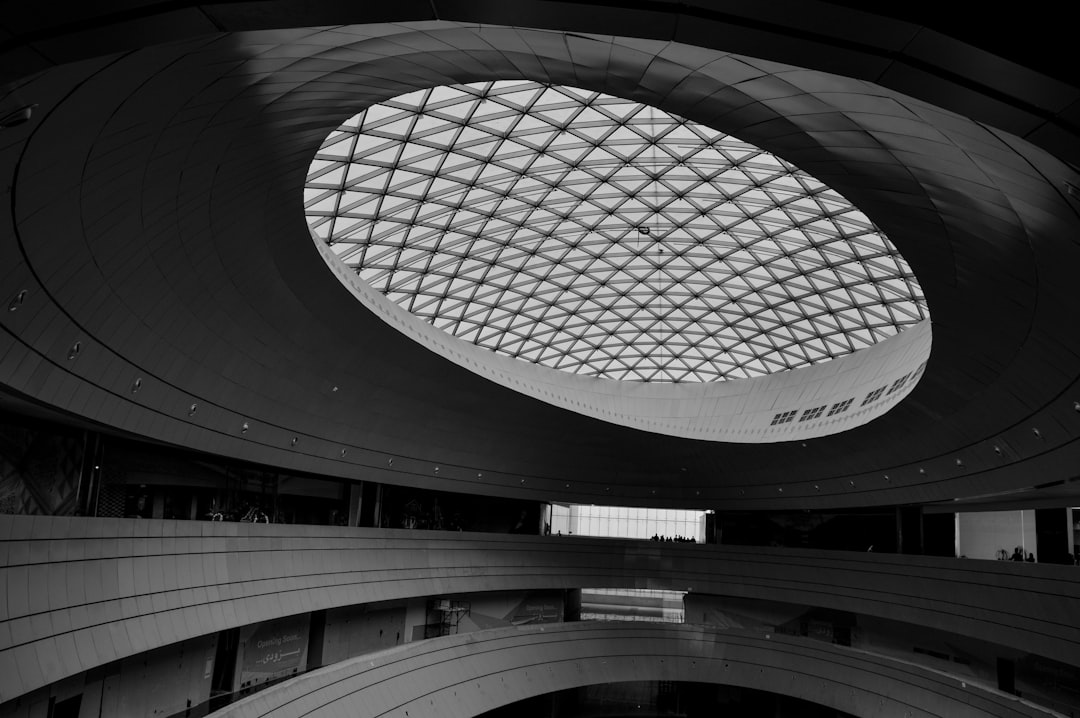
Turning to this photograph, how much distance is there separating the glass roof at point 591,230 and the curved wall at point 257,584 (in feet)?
38.6

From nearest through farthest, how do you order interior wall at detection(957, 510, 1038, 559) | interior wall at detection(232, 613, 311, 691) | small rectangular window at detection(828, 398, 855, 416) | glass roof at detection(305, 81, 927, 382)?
glass roof at detection(305, 81, 927, 382) < interior wall at detection(232, 613, 311, 691) < small rectangular window at detection(828, 398, 855, 416) < interior wall at detection(957, 510, 1038, 559)

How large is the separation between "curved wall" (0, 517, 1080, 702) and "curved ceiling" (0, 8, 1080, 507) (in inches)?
139

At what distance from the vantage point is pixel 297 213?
65.6 feet

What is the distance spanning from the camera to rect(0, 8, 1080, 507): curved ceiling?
11.7m

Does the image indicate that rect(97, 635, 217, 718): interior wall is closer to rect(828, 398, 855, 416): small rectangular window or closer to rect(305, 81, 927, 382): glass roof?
rect(305, 81, 927, 382): glass roof

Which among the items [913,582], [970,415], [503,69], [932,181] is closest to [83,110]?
[503,69]

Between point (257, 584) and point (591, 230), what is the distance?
68.7 feet

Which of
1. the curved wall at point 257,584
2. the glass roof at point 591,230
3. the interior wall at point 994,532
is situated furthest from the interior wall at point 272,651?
the interior wall at point 994,532

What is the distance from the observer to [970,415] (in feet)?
89.6

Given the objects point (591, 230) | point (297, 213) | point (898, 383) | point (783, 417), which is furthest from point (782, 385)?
point (297, 213)

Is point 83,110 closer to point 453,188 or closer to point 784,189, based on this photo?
point 453,188

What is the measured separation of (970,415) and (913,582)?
1883 cm

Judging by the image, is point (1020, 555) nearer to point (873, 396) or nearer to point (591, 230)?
point (873, 396)

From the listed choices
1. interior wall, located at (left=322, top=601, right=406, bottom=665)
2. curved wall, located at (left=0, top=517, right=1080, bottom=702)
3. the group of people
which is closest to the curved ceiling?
curved wall, located at (left=0, top=517, right=1080, bottom=702)
